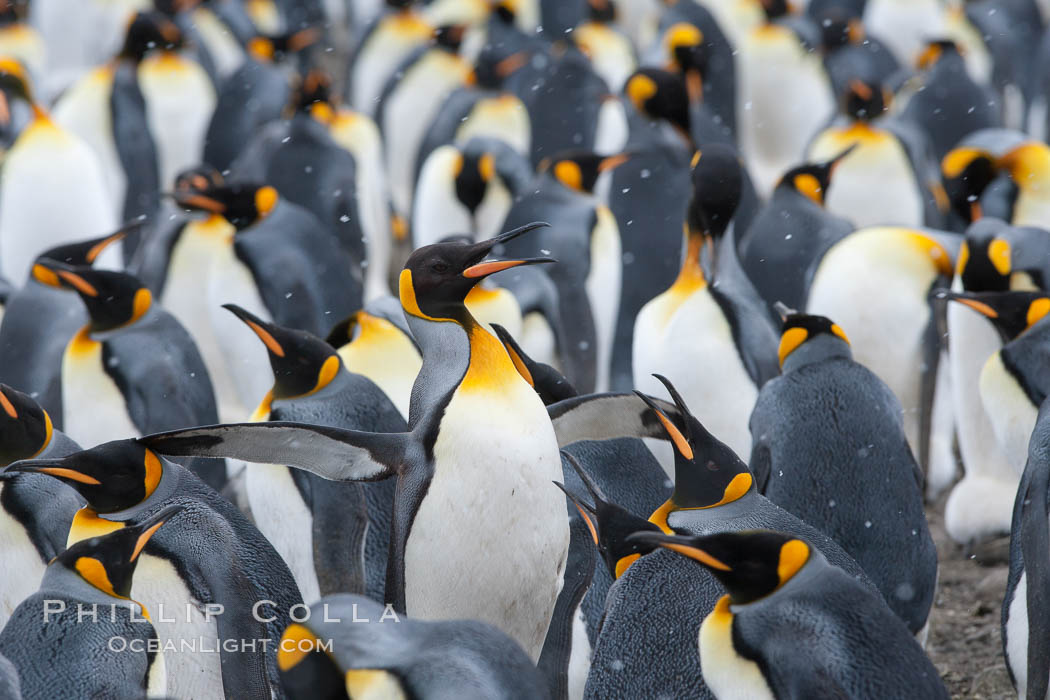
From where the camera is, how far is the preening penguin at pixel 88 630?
249cm

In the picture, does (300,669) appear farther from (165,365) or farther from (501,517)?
(165,365)

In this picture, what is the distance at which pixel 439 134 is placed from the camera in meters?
8.07

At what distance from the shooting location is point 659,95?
6.46 m

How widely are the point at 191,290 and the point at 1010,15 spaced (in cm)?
709

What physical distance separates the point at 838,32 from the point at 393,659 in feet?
26.0

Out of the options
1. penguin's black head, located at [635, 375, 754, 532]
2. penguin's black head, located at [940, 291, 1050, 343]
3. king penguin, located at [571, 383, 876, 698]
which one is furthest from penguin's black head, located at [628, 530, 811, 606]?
penguin's black head, located at [940, 291, 1050, 343]

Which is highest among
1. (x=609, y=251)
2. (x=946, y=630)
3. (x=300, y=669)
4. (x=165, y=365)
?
(x=300, y=669)

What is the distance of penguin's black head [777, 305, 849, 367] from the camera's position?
3.51 m

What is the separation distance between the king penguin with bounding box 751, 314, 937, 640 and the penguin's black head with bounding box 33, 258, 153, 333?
198 cm

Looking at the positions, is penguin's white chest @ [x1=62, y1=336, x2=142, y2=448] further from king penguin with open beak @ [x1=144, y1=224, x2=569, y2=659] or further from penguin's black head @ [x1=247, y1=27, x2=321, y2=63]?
penguin's black head @ [x1=247, y1=27, x2=321, y2=63]

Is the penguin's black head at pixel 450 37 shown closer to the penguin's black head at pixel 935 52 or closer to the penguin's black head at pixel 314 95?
the penguin's black head at pixel 314 95

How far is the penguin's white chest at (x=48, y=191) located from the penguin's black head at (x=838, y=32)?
5015 millimetres

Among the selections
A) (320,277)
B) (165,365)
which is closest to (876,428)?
(165,365)

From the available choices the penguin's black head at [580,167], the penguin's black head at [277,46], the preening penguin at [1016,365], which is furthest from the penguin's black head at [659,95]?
the penguin's black head at [277,46]
